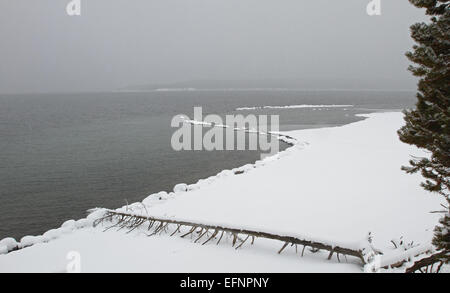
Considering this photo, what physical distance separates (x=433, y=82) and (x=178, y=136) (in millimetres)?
39320

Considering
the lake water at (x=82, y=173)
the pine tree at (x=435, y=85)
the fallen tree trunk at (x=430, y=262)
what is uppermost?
the pine tree at (x=435, y=85)

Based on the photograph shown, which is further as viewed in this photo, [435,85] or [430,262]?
[430,262]

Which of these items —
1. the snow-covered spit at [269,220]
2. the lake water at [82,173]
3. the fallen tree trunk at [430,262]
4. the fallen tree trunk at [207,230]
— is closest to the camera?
the fallen tree trunk at [430,262]

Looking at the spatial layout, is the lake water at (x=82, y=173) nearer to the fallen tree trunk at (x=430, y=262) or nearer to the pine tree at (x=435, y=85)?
the fallen tree trunk at (x=430, y=262)

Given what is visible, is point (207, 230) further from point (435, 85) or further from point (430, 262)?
point (435, 85)

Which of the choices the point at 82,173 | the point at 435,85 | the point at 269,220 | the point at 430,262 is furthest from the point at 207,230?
the point at 82,173

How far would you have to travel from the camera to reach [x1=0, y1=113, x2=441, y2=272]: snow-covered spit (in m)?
8.90

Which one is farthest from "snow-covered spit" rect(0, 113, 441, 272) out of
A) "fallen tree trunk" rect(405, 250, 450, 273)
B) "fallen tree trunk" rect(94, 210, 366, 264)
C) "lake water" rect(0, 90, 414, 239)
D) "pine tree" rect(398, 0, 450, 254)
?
"lake water" rect(0, 90, 414, 239)

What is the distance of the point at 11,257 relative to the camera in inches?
438

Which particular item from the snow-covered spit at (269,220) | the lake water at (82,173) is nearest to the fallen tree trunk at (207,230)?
the snow-covered spit at (269,220)

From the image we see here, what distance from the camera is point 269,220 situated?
1270 centimetres

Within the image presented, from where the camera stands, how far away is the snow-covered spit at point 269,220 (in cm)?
890
